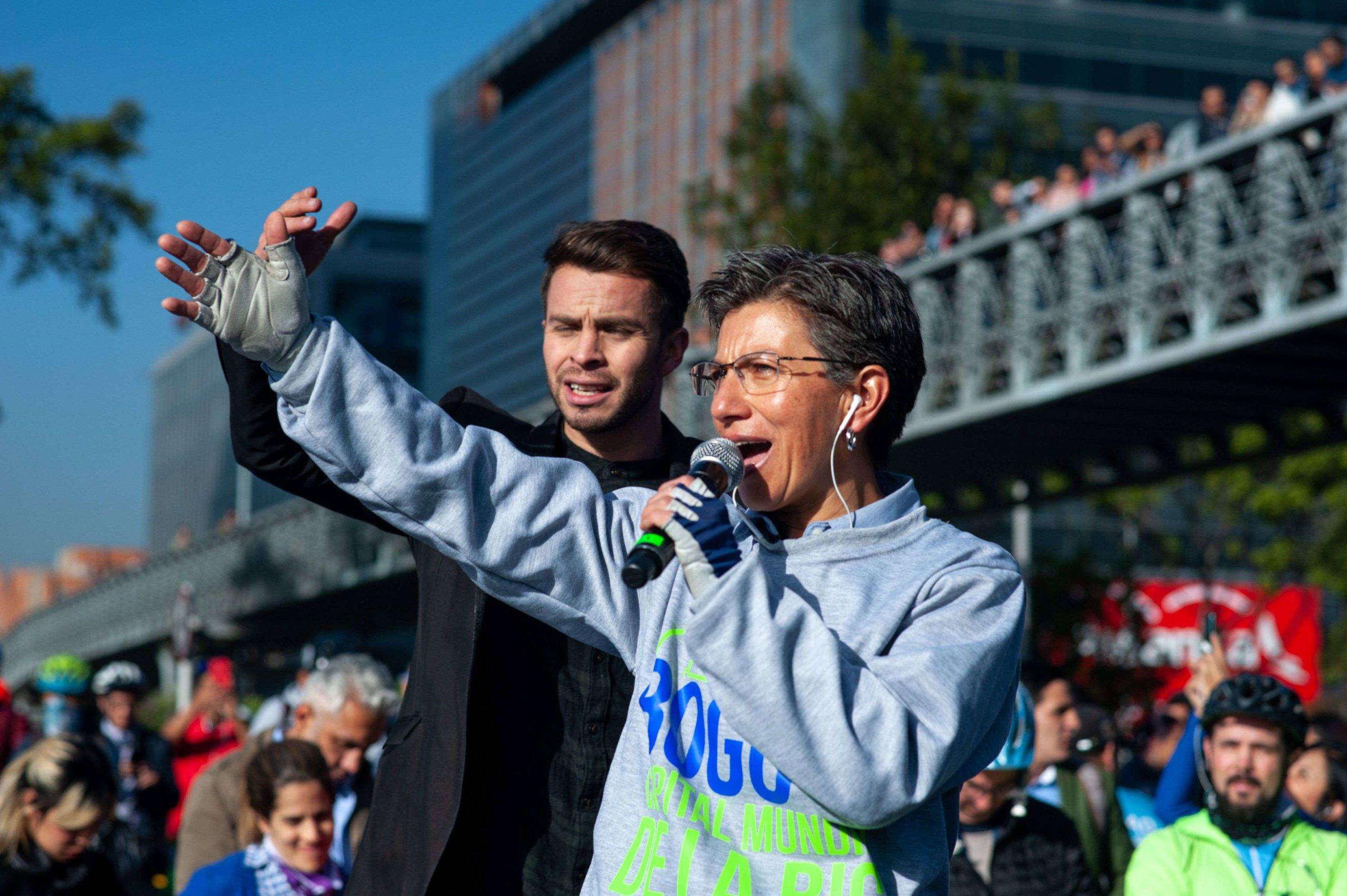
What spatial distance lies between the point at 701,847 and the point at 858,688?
13.8 inches

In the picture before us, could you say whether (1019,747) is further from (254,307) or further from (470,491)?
(254,307)

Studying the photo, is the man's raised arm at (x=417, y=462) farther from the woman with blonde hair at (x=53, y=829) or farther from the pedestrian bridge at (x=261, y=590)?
the pedestrian bridge at (x=261, y=590)

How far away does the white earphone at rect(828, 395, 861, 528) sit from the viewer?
2807mm

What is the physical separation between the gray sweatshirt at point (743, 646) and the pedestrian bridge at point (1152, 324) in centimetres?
1422

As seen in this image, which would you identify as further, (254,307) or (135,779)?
(135,779)

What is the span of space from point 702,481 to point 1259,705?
132 inches

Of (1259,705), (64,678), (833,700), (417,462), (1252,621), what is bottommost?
(833,700)

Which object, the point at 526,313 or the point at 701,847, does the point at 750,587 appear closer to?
the point at 701,847

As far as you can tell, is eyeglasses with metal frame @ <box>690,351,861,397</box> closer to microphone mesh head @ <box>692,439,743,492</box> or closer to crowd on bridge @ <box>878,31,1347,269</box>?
microphone mesh head @ <box>692,439,743,492</box>

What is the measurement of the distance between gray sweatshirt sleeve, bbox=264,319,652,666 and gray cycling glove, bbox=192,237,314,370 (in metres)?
0.03

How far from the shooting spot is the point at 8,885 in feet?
18.7

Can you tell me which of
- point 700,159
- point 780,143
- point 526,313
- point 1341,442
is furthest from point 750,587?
point 526,313

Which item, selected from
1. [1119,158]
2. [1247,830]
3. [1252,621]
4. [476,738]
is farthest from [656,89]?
[476,738]

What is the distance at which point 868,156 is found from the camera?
23688mm
